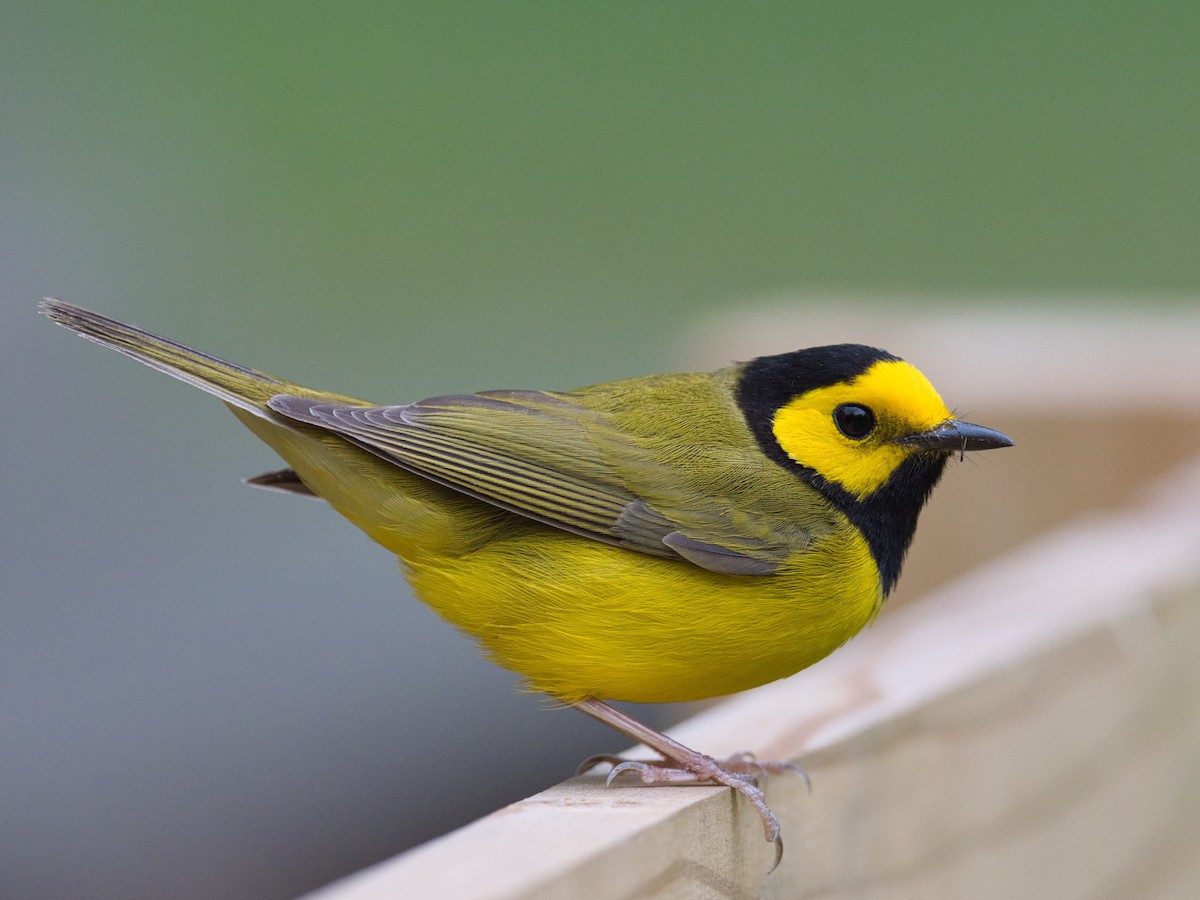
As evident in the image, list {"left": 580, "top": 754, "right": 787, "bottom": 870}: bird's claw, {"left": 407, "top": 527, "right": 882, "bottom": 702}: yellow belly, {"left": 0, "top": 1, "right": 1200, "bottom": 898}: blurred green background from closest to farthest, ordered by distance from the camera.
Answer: {"left": 580, "top": 754, "right": 787, "bottom": 870}: bird's claw < {"left": 407, "top": 527, "right": 882, "bottom": 702}: yellow belly < {"left": 0, "top": 1, "right": 1200, "bottom": 898}: blurred green background

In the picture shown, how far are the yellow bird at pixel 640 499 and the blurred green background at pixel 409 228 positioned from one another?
3.57 meters

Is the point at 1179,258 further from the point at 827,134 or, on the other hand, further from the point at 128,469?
the point at 128,469

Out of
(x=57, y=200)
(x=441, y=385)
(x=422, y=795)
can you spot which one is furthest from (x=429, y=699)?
(x=57, y=200)

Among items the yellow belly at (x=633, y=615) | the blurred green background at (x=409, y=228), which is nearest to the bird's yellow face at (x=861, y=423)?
the yellow belly at (x=633, y=615)

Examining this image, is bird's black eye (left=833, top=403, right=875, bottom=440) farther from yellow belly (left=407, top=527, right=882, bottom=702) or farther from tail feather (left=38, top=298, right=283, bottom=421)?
tail feather (left=38, top=298, right=283, bottom=421)

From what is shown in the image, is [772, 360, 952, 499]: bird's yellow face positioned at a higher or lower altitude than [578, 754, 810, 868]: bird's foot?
higher

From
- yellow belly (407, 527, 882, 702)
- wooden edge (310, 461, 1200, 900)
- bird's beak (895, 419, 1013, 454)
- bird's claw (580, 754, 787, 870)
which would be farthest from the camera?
bird's beak (895, 419, 1013, 454)

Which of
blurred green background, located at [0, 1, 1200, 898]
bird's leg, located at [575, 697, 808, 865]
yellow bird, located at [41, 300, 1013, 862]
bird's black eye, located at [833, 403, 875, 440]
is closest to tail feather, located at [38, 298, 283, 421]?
yellow bird, located at [41, 300, 1013, 862]

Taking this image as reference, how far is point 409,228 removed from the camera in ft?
40.3

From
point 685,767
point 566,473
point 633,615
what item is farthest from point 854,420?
point 685,767

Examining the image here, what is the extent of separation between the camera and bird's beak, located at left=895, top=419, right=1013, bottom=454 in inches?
117

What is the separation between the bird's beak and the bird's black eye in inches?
2.5

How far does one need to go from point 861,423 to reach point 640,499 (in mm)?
458

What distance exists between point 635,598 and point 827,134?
992 centimetres
